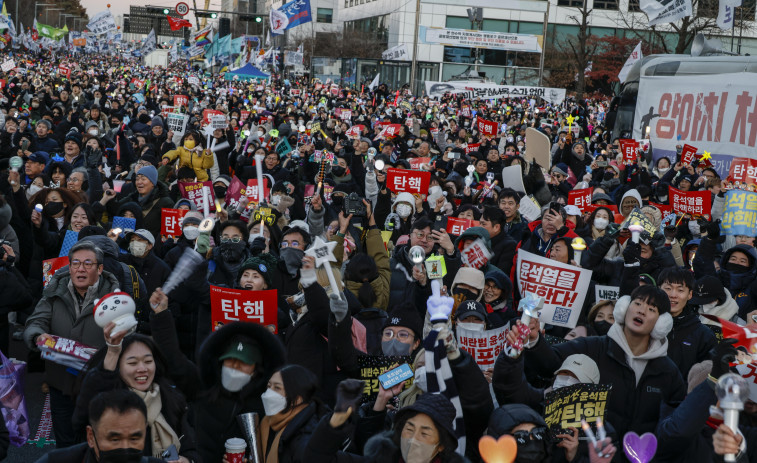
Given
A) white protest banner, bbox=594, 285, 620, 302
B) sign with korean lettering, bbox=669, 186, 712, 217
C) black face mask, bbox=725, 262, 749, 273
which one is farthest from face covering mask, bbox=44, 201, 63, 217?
sign with korean lettering, bbox=669, 186, 712, 217

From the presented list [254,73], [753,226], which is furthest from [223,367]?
[254,73]

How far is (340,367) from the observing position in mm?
4770

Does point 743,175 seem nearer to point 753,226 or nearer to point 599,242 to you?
point 753,226

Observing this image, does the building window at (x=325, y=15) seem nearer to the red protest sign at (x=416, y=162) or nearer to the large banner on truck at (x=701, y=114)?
the large banner on truck at (x=701, y=114)

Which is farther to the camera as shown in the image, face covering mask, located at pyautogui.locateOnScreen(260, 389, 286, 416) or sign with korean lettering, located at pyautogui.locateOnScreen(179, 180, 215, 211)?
sign with korean lettering, located at pyautogui.locateOnScreen(179, 180, 215, 211)

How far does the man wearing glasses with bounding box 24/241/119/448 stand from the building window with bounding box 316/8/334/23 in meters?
88.1

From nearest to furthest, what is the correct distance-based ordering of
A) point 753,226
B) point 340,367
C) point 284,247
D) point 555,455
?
point 555,455 < point 340,367 < point 284,247 < point 753,226

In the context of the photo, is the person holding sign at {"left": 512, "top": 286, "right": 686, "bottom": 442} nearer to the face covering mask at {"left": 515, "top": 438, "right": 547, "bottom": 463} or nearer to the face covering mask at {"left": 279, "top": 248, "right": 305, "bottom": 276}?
the face covering mask at {"left": 515, "top": 438, "right": 547, "bottom": 463}

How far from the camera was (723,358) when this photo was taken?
151 inches

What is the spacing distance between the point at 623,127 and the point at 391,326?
15.7 metres

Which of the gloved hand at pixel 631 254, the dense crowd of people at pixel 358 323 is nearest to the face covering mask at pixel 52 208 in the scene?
the dense crowd of people at pixel 358 323

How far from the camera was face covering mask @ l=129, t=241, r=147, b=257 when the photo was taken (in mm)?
6770

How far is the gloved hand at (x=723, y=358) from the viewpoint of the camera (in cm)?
384

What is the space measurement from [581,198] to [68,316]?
6.60 metres
